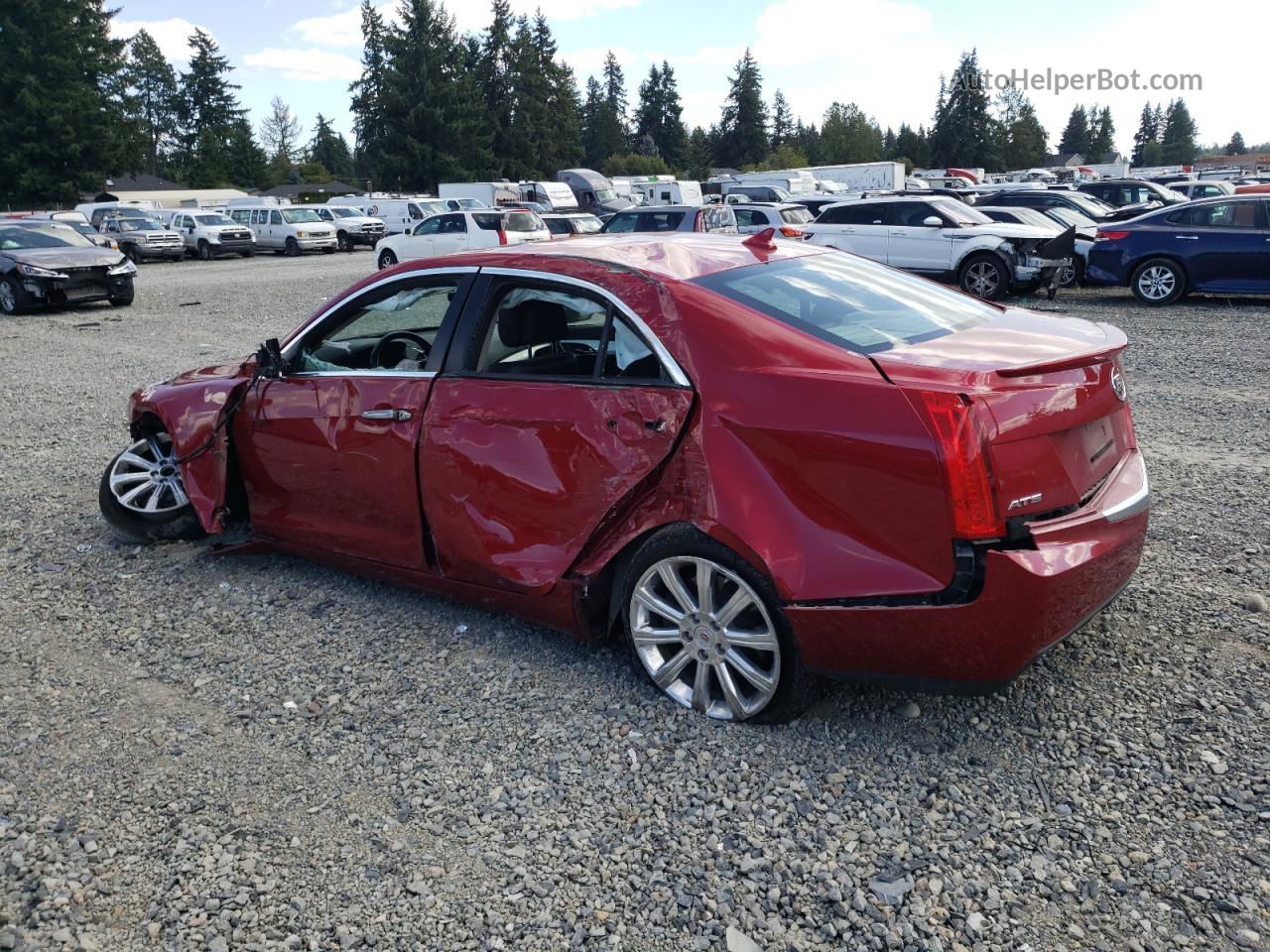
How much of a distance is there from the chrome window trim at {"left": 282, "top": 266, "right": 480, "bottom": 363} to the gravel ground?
1.09 metres

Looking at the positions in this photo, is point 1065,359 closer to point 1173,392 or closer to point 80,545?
point 80,545

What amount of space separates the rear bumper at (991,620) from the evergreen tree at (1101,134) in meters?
142

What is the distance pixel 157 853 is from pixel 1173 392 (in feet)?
28.0

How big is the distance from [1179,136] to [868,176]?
115906 mm

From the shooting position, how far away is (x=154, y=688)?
3977mm

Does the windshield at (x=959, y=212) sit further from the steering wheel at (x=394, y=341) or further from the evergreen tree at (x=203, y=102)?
the evergreen tree at (x=203, y=102)

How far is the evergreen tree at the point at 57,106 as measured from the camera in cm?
5797

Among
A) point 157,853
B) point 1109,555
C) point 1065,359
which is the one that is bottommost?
point 157,853

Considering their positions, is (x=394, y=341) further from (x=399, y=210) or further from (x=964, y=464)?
(x=399, y=210)

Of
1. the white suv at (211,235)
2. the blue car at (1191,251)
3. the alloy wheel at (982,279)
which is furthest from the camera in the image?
the white suv at (211,235)

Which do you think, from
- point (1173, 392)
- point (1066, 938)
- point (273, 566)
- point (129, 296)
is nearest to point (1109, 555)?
point (1066, 938)

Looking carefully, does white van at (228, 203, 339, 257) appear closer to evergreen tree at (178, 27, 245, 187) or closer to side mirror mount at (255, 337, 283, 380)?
side mirror mount at (255, 337, 283, 380)

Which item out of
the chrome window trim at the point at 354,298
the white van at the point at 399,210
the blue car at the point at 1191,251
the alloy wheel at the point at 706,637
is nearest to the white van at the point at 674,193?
the white van at the point at 399,210

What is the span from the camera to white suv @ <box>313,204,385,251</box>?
3662 centimetres
